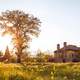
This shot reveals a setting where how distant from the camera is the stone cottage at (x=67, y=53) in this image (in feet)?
190

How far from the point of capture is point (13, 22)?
62469 millimetres

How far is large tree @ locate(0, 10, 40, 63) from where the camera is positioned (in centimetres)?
6119

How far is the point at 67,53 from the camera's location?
2457 inches

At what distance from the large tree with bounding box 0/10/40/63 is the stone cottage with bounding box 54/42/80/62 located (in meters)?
6.53

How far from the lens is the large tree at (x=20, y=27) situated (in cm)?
6119

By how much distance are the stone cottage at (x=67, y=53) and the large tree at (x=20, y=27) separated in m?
6.53

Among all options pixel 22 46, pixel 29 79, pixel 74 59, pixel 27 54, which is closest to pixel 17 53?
pixel 22 46

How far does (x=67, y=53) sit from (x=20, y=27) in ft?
36.4

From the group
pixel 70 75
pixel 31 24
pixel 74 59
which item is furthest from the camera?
pixel 31 24

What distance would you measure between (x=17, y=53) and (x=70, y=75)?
123ft

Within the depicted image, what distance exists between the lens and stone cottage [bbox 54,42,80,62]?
5784 cm

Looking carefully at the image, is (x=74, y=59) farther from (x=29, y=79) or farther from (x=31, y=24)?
(x=29, y=79)

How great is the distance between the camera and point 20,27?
202 ft

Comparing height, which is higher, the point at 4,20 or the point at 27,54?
the point at 4,20
